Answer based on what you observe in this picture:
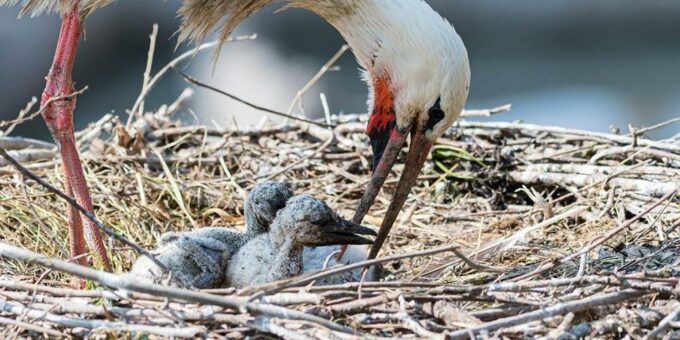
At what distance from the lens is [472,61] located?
11156 millimetres

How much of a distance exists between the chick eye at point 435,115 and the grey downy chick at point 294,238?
18.2 inches

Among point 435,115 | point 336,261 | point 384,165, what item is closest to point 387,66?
point 435,115

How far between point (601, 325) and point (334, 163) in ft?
9.01

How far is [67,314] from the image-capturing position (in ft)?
12.0

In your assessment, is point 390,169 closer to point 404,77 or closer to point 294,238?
point 404,77

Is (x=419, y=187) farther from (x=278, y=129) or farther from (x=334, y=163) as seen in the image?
(x=278, y=129)

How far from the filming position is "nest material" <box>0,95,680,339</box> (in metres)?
3.54

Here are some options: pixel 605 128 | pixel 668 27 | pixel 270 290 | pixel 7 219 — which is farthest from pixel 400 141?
pixel 668 27

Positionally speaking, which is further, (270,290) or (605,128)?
(605,128)

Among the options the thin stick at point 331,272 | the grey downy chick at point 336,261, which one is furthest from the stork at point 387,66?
the thin stick at point 331,272

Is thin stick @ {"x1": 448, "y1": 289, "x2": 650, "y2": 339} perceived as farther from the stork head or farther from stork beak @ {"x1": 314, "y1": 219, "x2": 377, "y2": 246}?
the stork head

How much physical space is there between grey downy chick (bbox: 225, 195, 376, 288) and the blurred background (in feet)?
18.1

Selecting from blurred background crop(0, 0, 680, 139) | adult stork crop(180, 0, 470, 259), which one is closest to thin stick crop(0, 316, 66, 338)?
adult stork crop(180, 0, 470, 259)

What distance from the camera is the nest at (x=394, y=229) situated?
351 centimetres
